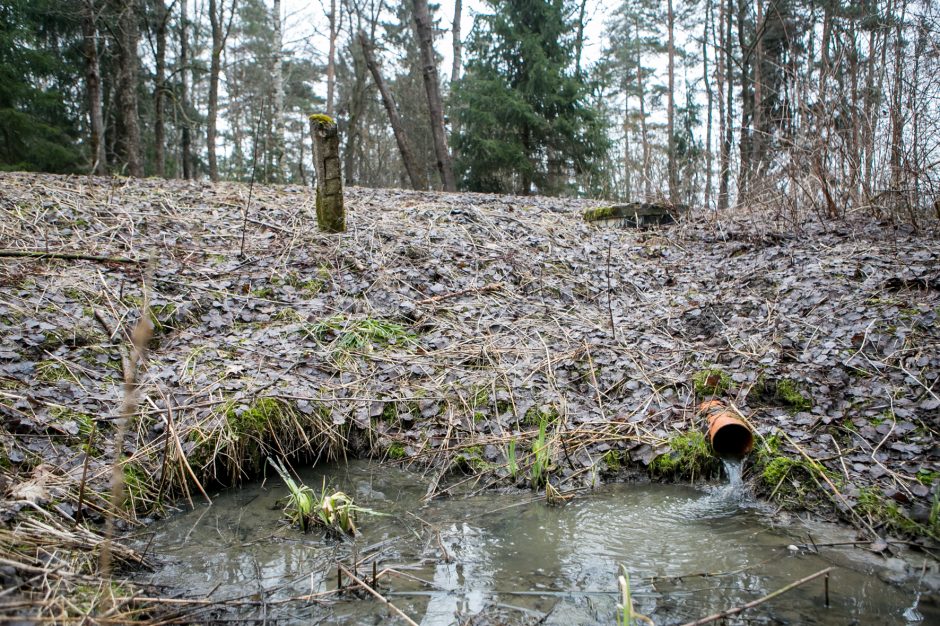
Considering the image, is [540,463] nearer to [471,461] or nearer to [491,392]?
[471,461]

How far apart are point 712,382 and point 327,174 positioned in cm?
469

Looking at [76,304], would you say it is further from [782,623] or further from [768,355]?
[768,355]

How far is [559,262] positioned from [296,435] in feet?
13.7

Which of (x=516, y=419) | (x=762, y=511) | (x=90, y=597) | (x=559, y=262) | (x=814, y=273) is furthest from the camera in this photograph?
(x=559, y=262)

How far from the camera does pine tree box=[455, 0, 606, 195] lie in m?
14.4

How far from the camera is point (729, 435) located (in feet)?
11.5

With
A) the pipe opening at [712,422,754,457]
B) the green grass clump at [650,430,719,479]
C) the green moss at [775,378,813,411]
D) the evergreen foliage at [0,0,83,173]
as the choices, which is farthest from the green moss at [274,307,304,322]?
the evergreen foliage at [0,0,83,173]

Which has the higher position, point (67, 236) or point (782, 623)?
point (67, 236)

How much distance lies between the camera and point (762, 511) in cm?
318

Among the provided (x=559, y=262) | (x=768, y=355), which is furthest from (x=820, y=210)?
(x=768, y=355)

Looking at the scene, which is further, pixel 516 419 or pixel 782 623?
pixel 516 419

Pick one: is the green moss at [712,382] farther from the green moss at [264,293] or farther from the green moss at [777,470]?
the green moss at [264,293]

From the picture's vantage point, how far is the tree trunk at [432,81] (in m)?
11.2

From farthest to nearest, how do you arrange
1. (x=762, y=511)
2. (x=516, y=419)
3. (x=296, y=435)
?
(x=516, y=419), (x=296, y=435), (x=762, y=511)
